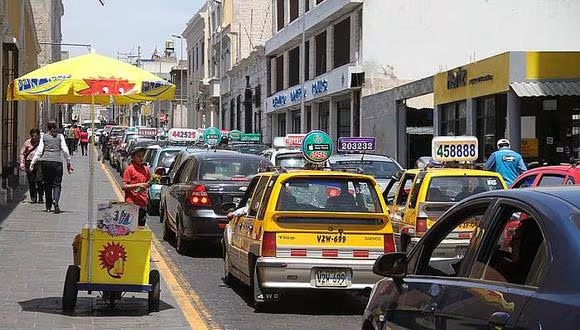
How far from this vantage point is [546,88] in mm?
24047

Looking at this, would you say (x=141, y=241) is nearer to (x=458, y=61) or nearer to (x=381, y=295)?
(x=381, y=295)

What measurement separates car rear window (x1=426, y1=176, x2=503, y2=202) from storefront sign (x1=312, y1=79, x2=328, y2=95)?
3125 centimetres

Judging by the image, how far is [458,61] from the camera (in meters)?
39.3

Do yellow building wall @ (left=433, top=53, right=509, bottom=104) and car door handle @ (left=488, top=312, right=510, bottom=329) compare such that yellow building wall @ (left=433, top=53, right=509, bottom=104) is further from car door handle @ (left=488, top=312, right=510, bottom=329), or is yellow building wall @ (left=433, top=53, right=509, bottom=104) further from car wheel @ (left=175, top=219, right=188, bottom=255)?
car door handle @ (left=488, top=312, right=510, bottom=329)

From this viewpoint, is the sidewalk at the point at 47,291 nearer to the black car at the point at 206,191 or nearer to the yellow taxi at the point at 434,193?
the black car at the point at 206,191

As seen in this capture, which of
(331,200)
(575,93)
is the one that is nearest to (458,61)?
(575,93)

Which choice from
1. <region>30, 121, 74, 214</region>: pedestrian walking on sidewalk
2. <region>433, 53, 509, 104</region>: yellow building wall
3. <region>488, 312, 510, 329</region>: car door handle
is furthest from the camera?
<region>433, 53, 509, 104</region>: yellow building wall

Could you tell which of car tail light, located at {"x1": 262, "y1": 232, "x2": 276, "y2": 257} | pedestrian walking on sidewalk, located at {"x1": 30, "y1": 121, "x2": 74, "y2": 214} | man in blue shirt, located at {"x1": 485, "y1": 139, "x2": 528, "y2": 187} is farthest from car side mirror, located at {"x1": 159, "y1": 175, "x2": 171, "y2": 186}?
car tail light, located at {"x1": 262, "y1": 232, "x2": 276, "y2": 257}

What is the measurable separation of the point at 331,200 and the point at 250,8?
60.7 m

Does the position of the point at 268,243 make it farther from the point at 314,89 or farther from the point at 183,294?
the point at 314,89

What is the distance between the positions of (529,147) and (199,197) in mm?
13801

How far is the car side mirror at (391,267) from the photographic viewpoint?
5.35m

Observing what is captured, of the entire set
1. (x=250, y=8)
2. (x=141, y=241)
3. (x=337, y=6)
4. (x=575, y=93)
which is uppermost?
(x=250, y=8)

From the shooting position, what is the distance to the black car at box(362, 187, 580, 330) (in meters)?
3.88
